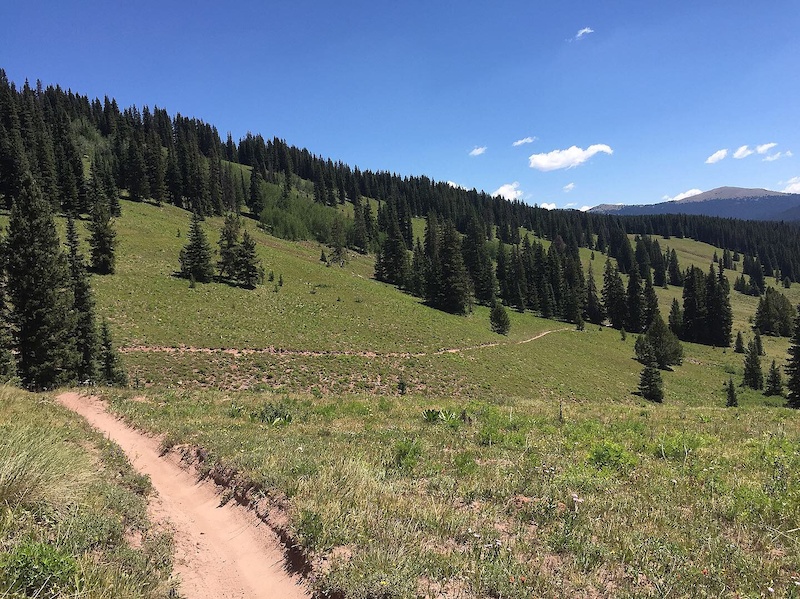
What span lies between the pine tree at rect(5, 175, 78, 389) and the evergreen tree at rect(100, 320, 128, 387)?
4736 mm

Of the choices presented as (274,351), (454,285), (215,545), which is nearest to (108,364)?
(274,351)

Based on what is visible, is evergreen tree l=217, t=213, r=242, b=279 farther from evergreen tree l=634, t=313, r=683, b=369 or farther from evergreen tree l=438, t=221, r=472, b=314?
evergreen tree l=634, t=313, r=683, b=369

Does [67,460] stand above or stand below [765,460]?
above

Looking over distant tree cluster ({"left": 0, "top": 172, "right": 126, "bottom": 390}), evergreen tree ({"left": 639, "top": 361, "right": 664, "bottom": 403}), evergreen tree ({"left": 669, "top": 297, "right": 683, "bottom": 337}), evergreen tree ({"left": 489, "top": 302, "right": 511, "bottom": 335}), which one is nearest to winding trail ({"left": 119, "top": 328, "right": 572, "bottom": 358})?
distant tree cluster ({"left": 0, "top": 172, "right": 126, "bottom": 390})

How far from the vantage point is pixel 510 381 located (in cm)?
4388

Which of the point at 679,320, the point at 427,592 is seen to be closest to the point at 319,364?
the point at 427,592

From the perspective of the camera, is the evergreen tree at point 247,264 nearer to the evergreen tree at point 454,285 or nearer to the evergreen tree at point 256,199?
the evergreen tree at point 454,285

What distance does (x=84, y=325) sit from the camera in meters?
28.2

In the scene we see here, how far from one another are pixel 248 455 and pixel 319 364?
3112 centimetres

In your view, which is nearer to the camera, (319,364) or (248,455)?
(248,455)

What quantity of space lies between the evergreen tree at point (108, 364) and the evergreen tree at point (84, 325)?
0.57m

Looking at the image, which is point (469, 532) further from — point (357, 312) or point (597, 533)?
point (357, 312)

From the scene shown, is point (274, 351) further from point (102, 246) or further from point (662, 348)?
point (662, 348)

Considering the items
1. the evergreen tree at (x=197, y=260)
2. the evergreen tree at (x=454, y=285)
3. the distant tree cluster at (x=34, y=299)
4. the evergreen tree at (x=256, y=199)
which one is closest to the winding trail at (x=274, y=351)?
the distant tree cluster at (x=34, y=299)
